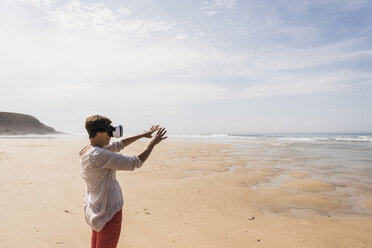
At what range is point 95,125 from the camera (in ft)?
8.17

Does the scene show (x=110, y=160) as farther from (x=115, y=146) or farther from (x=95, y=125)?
(x=115, y=146)

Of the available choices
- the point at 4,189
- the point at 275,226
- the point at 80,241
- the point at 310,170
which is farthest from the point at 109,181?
the point at 310,170

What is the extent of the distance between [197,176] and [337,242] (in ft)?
19.9

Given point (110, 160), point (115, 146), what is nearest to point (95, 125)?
point (110, 160)

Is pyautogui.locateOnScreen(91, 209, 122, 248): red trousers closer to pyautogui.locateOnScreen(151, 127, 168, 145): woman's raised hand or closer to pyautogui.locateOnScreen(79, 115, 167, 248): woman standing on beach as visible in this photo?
pyautogui.locateOnScreen(79, 115, 167, 248): woman standing on beach

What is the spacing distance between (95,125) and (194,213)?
13.1 feet

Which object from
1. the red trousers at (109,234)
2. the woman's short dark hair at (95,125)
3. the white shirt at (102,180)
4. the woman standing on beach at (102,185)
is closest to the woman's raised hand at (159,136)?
the woman standing on beach at (102,185)

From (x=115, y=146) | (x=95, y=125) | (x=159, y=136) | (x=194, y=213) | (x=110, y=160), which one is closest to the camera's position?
(x=110, y=160)

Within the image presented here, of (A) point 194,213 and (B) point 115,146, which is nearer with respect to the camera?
(B) point 115,146

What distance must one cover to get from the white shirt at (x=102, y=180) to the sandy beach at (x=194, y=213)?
6.65ft

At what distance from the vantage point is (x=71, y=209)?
5.71 m

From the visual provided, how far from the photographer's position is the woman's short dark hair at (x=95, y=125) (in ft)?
A: 8.16

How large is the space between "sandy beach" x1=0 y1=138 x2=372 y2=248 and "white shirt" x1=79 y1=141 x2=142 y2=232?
2.03 metres

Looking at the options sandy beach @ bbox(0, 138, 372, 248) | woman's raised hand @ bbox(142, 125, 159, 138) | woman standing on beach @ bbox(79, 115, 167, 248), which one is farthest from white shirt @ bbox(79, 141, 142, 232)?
sandy beach @ bbox(0, 138, 372, 248)
